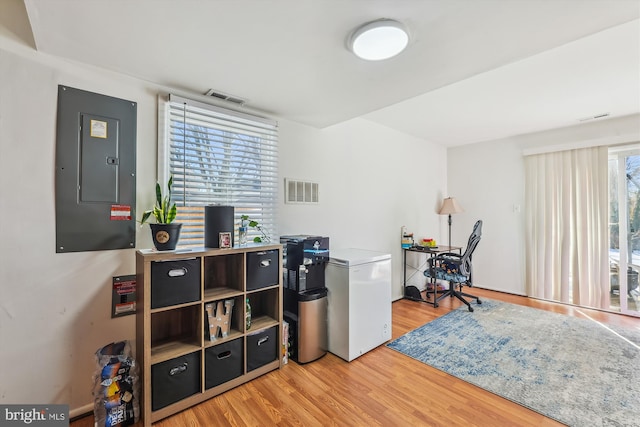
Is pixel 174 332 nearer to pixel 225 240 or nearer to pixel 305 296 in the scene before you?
pixel 225 240

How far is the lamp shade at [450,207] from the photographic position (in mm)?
4469

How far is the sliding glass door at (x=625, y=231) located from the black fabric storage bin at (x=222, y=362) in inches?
181

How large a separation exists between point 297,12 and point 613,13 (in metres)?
1.48

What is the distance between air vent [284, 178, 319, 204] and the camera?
268 cm

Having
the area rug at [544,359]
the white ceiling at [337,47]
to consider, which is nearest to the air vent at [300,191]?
the white ceiling at [337,47]

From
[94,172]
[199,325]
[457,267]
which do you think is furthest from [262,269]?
[457,267]

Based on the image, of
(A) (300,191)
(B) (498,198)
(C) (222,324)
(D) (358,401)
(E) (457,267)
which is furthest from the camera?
(B) (498,198)

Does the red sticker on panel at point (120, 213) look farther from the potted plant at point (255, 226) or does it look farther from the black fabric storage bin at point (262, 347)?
the black fabric storage bin at point (262, 347)

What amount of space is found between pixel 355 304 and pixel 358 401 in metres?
0.71

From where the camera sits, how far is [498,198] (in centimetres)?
438

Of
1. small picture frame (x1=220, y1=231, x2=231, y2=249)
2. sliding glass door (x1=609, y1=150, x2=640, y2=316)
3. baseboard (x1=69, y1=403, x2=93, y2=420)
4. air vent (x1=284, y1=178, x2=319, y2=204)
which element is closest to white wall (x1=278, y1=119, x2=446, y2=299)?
air vent (x1=284, y1=178, x2=319, y2=204)

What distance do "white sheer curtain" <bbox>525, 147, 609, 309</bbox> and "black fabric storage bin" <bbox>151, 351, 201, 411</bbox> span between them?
4.60 metres

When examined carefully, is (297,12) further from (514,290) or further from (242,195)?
(514,290)

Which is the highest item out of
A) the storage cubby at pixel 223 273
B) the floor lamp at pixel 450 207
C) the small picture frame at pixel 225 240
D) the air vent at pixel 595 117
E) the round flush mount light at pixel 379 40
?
the air vent at pixel 595 117
